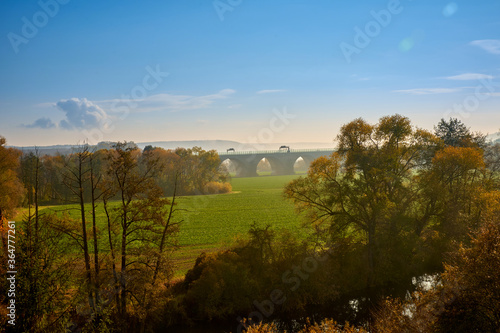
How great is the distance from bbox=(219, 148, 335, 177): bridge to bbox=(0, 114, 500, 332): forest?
102 m

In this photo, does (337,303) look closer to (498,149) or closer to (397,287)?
(397,287)

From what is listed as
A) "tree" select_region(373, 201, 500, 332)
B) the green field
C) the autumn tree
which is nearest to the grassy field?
the green field

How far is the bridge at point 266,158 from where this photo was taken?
137 meters

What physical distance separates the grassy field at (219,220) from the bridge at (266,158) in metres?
67.1

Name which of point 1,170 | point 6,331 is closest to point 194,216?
point 1,170

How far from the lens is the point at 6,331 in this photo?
13555 mm

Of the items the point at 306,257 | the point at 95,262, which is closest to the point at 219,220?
the point at 306,257

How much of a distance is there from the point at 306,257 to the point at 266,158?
122m

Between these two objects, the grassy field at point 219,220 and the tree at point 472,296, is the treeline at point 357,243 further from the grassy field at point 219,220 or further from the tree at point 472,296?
the tree at point 472,296

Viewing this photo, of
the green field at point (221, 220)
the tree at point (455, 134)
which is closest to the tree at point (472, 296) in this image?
the green field at point (221, 220)

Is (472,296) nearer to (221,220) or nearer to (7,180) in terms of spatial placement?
(221,220)

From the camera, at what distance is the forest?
46.6 feet

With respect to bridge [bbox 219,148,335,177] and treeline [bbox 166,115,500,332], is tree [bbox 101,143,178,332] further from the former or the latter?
bridge [bbox 219,148,335,177]

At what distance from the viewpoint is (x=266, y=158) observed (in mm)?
148000
